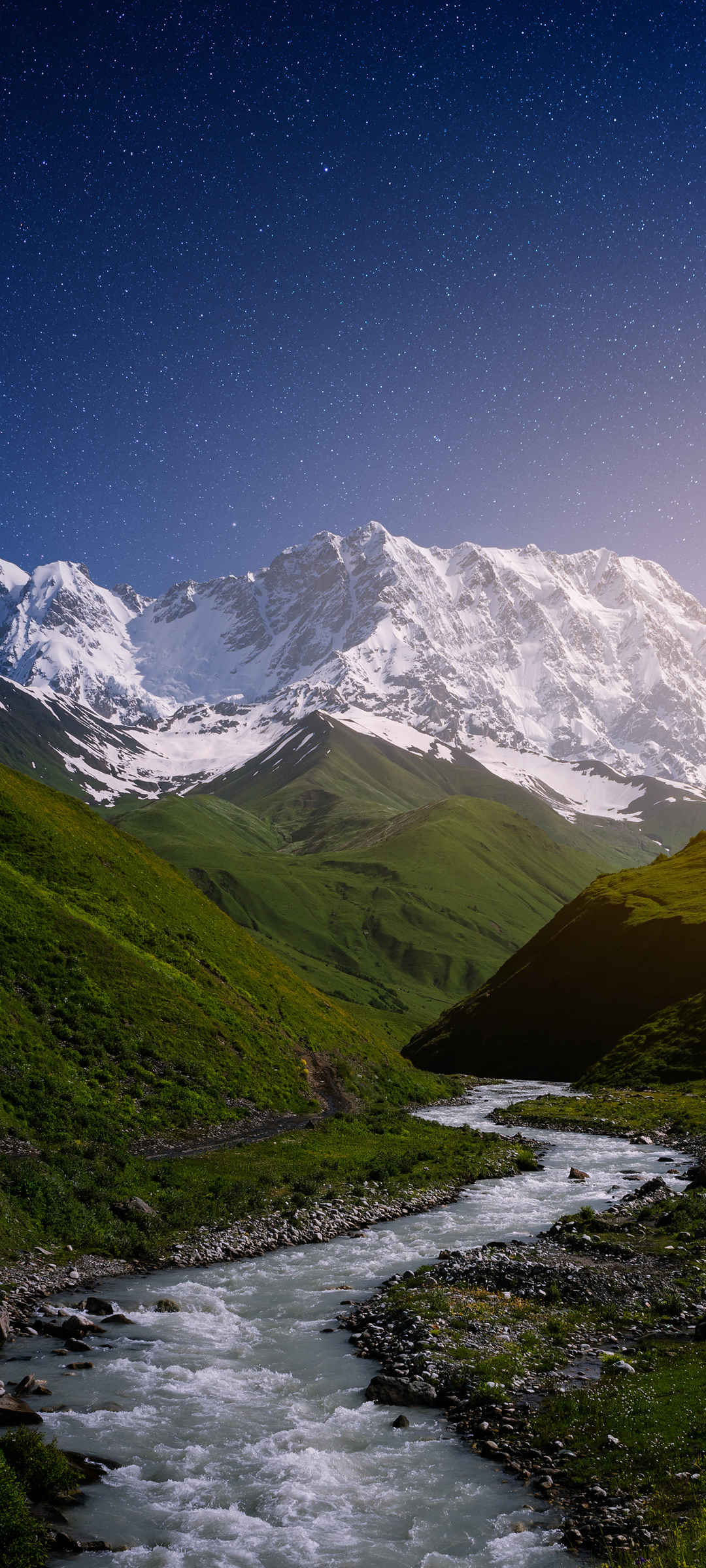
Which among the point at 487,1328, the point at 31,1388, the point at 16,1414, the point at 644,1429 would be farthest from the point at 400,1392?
the point at 16,1414

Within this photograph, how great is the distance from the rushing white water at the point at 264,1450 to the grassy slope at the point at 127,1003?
599 inches

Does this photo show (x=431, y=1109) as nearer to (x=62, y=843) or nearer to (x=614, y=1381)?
(x=62, y=843)

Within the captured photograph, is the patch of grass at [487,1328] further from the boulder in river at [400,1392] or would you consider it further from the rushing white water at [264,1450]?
the rushing white water at [264,1450]

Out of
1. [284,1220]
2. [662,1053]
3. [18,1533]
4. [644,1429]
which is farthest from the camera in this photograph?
[662,1053]

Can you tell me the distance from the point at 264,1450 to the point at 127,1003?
42437 millimetres

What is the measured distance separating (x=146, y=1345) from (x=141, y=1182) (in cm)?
1461

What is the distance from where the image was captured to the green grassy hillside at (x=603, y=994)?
11144cm

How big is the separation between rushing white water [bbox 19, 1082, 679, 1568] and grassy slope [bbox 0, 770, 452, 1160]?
15221 millimetres

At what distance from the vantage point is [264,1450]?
22.7 metres

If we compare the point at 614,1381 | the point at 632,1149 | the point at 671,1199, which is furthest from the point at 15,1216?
the point at 632,1149

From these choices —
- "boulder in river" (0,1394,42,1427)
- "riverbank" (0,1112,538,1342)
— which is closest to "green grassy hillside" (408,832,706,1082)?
"riverbank" (0,1112,538,1342)

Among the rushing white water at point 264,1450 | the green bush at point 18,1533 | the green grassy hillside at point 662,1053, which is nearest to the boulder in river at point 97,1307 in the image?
the rushing white water at point 264,1450

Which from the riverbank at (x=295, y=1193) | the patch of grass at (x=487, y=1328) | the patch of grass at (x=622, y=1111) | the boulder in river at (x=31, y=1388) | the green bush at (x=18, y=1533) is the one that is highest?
the green bush at (x=18, y=1533)

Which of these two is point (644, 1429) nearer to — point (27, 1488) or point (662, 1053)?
point (27, 1488)
